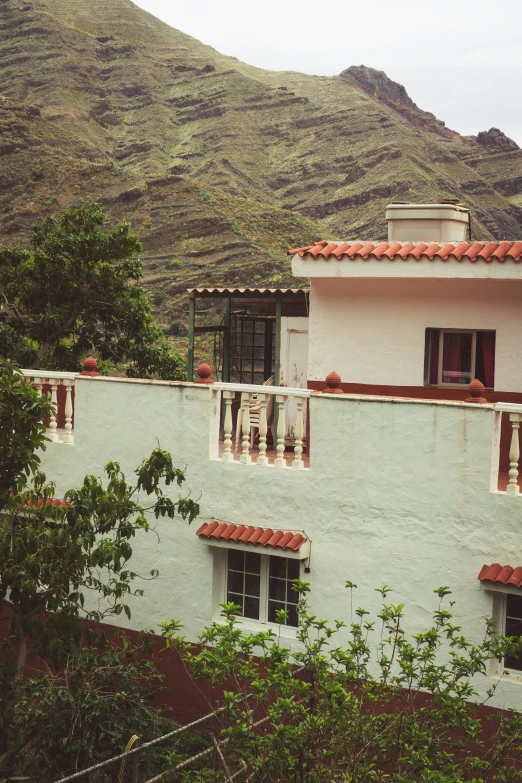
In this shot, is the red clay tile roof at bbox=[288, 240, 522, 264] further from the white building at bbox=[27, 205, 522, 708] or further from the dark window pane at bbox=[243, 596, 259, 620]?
the dark window pane at bbox=[243, 596, 259, 620]

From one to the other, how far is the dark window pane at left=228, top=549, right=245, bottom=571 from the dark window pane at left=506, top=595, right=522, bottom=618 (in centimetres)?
293

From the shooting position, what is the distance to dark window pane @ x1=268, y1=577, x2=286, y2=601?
10.0 metres

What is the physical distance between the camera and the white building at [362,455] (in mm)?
8703

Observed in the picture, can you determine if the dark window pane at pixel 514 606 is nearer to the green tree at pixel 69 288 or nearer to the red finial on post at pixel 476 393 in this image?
the red finial on post at pixel 476 393

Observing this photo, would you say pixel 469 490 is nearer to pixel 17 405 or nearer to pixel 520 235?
pixel 17 405

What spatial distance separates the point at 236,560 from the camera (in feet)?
33.7

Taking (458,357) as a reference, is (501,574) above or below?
below

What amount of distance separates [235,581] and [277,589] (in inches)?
20.3

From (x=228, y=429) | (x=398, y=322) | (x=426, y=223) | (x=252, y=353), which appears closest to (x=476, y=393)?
(x=228, y=429)

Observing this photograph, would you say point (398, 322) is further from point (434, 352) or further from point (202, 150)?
point (202, 150)

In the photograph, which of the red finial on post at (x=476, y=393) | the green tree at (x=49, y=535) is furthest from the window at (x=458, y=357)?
the green tree at (x=49, y=535)

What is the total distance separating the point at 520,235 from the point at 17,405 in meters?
92.6

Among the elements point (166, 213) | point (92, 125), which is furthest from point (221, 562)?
point (92, 125)

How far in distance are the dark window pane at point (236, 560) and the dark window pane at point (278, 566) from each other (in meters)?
0.35
